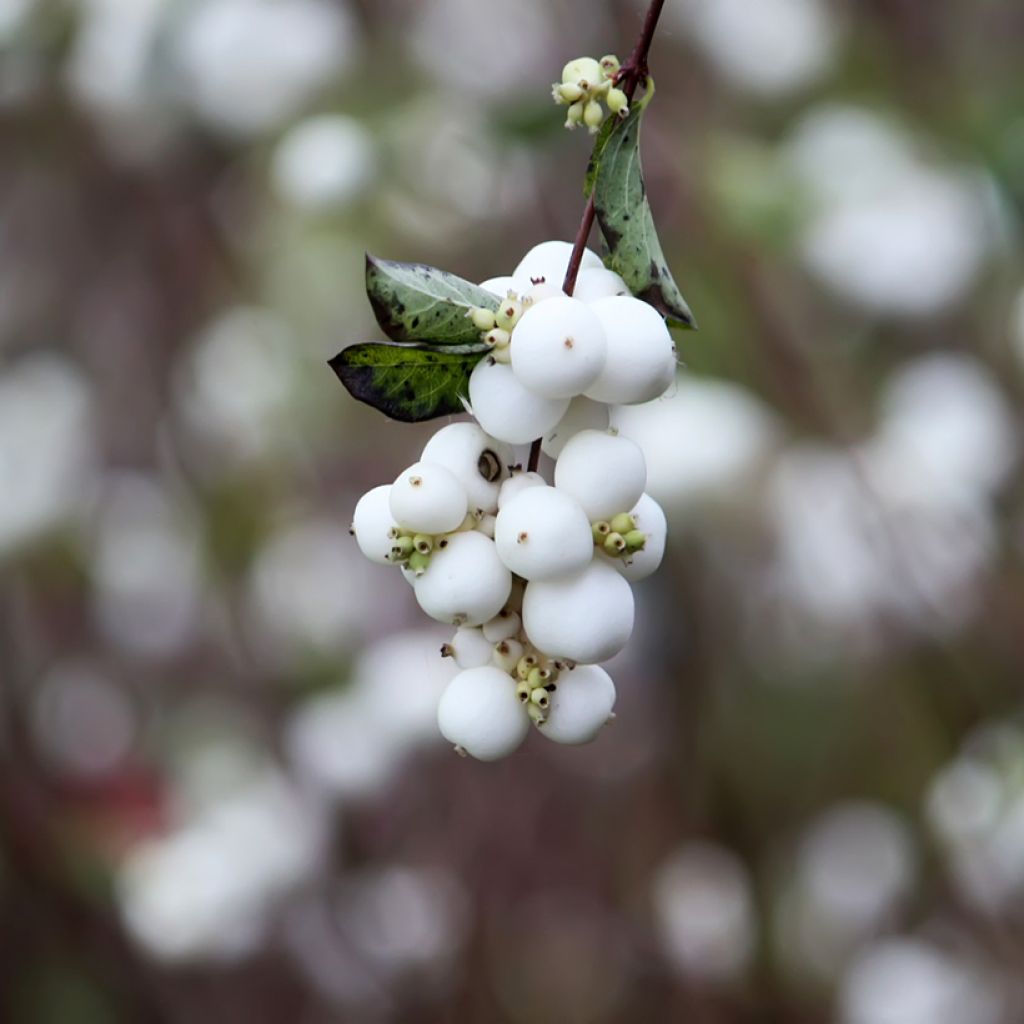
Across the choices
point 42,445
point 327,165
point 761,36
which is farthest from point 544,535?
point 42,445

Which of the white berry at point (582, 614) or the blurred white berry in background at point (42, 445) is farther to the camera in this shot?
the blurred white berry in background at point (42, 445)

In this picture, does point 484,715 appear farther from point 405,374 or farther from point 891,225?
point 891,225

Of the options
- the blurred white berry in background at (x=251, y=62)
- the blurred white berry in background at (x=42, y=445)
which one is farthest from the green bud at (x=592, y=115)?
the blurred white berry in background at (x=42, y=445)

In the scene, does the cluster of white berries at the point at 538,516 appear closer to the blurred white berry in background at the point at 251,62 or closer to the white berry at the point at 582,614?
the white berry at the point at 582,614

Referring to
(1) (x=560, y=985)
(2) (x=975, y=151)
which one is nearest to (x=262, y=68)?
(2) (x=975, y=151)

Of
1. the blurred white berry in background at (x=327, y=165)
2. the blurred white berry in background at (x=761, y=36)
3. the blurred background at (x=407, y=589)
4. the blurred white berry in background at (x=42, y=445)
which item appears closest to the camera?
the blurred white berry in background at (x=327, y=165)

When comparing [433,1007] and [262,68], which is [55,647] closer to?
[433,1007]

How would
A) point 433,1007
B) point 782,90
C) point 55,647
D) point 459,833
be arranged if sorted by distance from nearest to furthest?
point 782,90, point 433,1007, point 459,833, point 55,647

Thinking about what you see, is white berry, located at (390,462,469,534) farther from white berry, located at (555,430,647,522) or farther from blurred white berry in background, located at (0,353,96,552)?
blurred white berry in background, located at (0,353,96,552)
